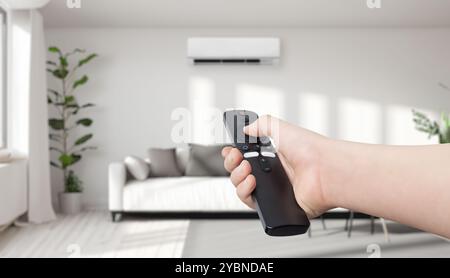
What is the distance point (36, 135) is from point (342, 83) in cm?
257

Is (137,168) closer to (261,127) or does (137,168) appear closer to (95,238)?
(95,238)

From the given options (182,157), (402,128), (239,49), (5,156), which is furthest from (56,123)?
(402,128)

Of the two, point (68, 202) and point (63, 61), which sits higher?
point (63, 61)

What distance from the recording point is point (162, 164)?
3.97m

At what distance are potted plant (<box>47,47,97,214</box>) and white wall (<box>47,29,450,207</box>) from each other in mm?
114

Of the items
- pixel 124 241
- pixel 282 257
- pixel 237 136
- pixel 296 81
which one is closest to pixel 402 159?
pixel 237 136

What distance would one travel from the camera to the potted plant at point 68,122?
4.05 metres

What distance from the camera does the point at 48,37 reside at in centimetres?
432

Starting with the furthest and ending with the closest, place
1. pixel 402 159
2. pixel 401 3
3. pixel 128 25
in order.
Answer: pixel 128 25 → pixel 401 3 → pixel 402 159


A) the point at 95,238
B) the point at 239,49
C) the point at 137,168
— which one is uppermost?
the point at 239,49

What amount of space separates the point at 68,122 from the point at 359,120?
8.37 feet

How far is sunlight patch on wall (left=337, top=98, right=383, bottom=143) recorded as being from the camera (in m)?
4.44

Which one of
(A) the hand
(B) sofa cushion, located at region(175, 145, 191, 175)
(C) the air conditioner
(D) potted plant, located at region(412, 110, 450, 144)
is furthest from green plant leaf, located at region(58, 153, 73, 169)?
(A) the hand
